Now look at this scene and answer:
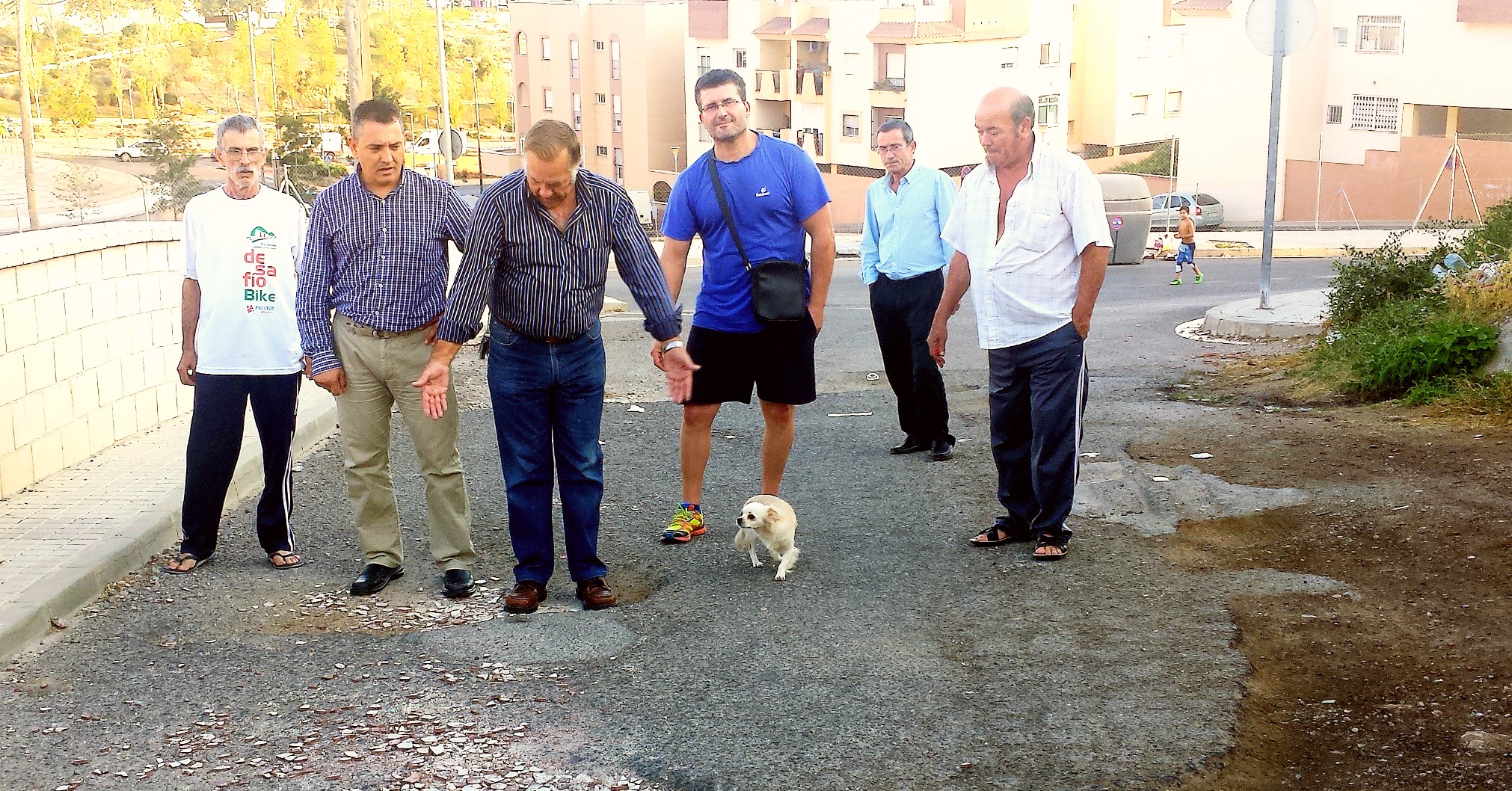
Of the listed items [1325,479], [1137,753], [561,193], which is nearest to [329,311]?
[561,193]

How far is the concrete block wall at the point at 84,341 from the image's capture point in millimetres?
6969

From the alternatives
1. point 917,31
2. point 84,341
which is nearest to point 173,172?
point 917,31

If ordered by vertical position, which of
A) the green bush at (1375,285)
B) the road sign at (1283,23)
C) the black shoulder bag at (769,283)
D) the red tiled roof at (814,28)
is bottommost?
the green bush at (1375,285)

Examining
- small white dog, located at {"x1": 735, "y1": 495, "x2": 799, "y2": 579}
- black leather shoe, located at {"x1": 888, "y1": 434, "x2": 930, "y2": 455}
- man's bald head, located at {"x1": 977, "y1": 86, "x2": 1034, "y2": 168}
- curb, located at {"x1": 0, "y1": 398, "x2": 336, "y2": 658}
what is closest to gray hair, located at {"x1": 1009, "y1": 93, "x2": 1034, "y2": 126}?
man's bald head, located at {"x1": 977, "y1": 86, "x2": 1034, "y2": 168}

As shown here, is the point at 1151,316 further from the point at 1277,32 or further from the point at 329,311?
the point at 329,311

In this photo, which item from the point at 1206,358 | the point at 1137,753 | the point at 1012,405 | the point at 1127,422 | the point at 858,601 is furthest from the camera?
the point at 1206,358

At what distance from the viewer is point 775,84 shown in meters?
59.3

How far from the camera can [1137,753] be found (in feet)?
12.7

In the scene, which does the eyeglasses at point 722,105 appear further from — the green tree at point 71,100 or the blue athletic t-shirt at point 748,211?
the green tree at point 71,100

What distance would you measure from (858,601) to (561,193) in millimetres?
1821

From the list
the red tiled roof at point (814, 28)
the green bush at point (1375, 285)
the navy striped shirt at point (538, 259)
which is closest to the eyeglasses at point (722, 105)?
the navy striped shirt at point (538, 259)

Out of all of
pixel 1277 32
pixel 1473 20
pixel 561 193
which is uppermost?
pixel 1473 20

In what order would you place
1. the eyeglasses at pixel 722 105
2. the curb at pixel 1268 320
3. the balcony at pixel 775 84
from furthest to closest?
1. the balcony at pixel 775 84
2. the curb at pixel 1268 320
3. the eyeglasses at pixel 722 105

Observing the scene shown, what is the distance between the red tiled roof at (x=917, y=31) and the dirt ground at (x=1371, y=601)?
151 ft
